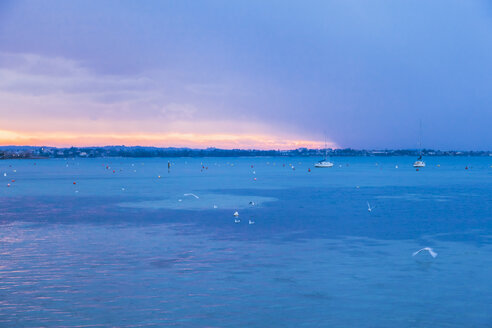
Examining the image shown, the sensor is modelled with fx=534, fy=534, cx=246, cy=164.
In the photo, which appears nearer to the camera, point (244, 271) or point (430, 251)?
point (244, 271)

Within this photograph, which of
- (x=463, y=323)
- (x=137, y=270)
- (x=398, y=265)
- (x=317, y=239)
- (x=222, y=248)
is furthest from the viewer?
(x=317, y=239)

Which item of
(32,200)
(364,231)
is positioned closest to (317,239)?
(364,231)

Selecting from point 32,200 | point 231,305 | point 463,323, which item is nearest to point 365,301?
point 463,323

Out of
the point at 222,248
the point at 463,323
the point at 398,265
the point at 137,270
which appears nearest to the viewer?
the point at 463,323

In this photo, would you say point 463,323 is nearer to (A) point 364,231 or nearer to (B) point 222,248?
(B) point 222,248

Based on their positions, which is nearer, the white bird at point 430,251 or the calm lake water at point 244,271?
the calm lake water at point 244,271

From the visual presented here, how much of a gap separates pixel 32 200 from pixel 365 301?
52.2 meters

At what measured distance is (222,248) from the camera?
2925 centimetres

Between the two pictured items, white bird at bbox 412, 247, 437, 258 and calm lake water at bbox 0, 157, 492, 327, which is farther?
white bird at bbox 412, 247, 437, 258

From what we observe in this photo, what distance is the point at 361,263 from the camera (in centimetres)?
2527

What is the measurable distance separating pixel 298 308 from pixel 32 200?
51670 mm

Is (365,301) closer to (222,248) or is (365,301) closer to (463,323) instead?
(463,323)

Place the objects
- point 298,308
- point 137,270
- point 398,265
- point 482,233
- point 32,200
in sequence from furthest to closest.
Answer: point 32,200 → point 482,233 → point 398,265 → point 137,270 → point 298,308

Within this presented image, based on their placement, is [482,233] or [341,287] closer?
[341,287]
